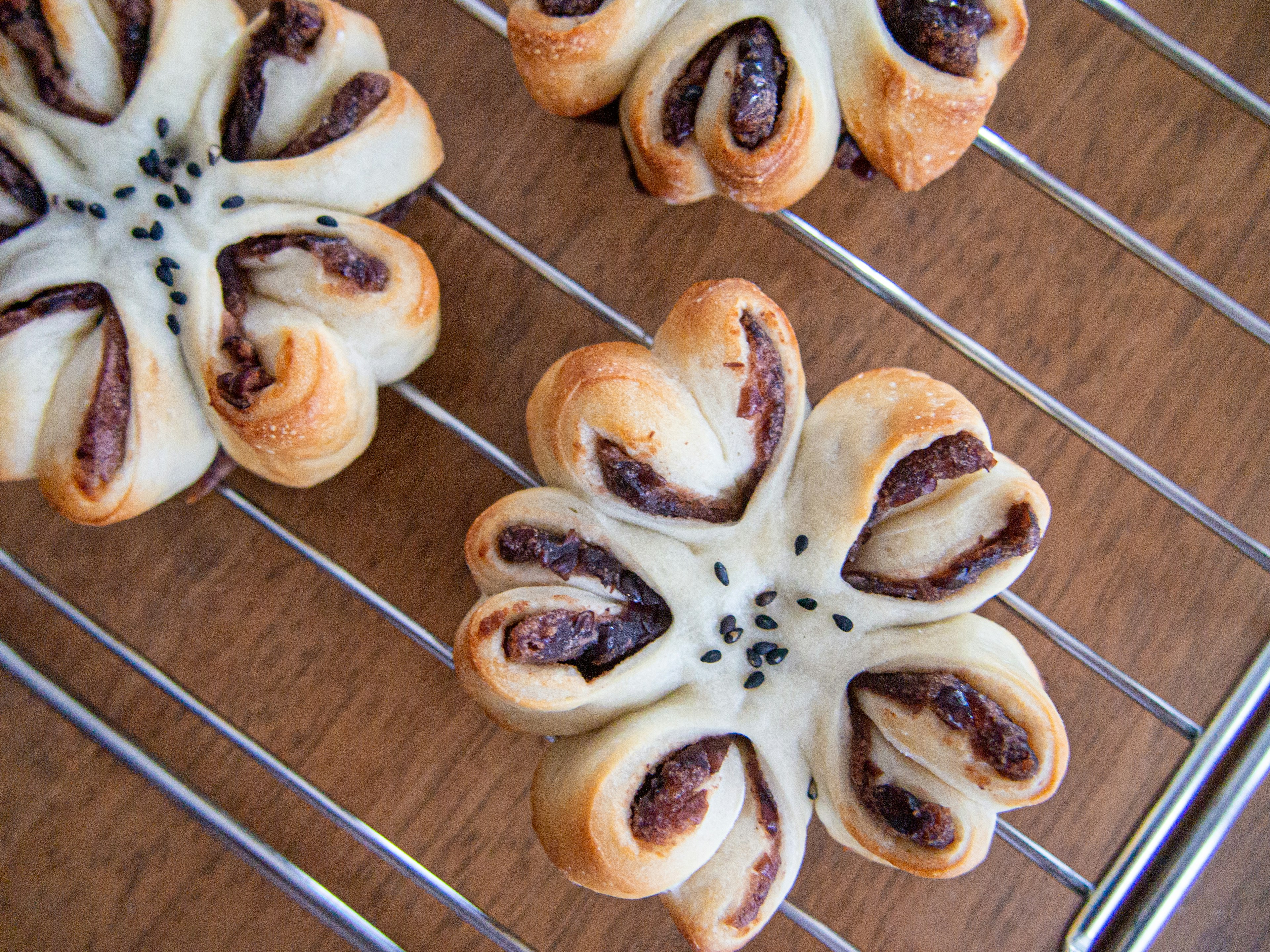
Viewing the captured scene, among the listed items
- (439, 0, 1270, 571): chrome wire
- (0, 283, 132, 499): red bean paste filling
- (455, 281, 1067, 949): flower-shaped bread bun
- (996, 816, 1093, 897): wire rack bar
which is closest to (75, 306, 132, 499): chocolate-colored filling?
(0, 283, 132, 499): red bean paste filling

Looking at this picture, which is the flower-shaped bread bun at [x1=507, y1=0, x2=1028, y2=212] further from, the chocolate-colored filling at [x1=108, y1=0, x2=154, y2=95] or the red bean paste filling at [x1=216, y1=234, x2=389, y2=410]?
the chocolate-colored filling at [x1=108, y1=0, x2=154, y2=95]

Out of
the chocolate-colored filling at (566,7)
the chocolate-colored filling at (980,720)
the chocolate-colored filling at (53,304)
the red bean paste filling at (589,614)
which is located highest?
the chocolate-colored filling at (566,7)

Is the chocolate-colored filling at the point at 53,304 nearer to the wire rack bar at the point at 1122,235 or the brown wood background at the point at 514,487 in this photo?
the brown wood background at the point at 514,487

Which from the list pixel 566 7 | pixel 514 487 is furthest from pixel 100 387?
pixel 566 7

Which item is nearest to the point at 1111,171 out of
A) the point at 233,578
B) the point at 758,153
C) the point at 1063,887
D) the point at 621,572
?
the point at 758,153

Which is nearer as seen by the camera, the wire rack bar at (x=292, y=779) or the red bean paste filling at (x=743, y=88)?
the red bean paste filling at (x=743, y=88)

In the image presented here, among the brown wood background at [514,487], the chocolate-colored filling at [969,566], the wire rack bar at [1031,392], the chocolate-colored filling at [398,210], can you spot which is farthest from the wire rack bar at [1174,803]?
the chocolate-colored filling at [398,210]

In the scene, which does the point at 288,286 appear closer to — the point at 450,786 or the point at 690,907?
the point at 450,786
